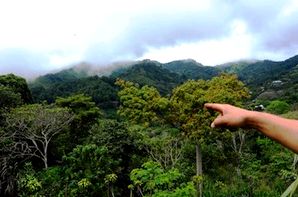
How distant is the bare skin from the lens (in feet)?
2.70

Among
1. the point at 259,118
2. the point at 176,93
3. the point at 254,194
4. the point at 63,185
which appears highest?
the point at 259,118

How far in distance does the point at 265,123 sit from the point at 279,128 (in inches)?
1.6

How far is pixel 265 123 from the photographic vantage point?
2.86ft

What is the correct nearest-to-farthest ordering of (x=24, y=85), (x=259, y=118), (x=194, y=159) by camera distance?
(x=259, y=118) < (x=194, y=159) < (x=24, y=85)

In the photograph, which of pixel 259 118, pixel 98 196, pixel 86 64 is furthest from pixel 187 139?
pixel 86 64

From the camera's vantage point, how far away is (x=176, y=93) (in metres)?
18.0

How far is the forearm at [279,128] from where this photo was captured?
82 cm

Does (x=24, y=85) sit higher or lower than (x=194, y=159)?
higher

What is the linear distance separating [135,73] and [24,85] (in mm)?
52813

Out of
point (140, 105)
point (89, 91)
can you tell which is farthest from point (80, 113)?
point (89, 91)

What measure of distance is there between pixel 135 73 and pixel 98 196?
64610 mm

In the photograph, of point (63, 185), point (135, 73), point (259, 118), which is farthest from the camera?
point (135, 73)

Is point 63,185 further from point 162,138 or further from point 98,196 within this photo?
point 162,138

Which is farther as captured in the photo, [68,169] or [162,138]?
[162,138]
